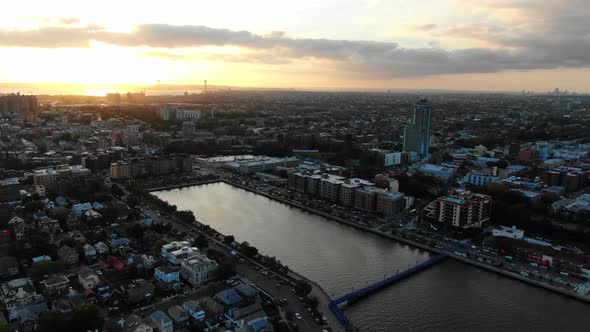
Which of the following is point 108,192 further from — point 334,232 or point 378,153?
point 378,153

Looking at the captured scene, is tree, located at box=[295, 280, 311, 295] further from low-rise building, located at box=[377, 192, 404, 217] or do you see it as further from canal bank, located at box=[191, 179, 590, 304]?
low-rise building, located at box=[377, 192, 404, 217]

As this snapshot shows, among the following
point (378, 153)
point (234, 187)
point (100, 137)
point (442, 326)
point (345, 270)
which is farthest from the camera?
point (100, 137)

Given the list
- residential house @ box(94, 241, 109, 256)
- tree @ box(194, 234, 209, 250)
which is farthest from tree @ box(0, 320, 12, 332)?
tree @ box(194, 234, 209, 250)

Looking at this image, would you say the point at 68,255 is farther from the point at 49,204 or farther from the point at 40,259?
the point at 49,204

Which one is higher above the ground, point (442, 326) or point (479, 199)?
point (479, 199)

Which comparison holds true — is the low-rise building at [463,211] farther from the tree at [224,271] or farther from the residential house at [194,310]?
the residential house at [194,310]

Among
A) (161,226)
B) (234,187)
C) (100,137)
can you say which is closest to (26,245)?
(161,226)

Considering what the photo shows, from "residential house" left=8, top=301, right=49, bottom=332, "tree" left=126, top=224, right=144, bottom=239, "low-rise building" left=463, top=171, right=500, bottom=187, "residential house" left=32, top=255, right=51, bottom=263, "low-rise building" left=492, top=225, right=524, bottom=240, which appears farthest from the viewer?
"low-rise building" left=463, top=171, right=500, bottom=187
